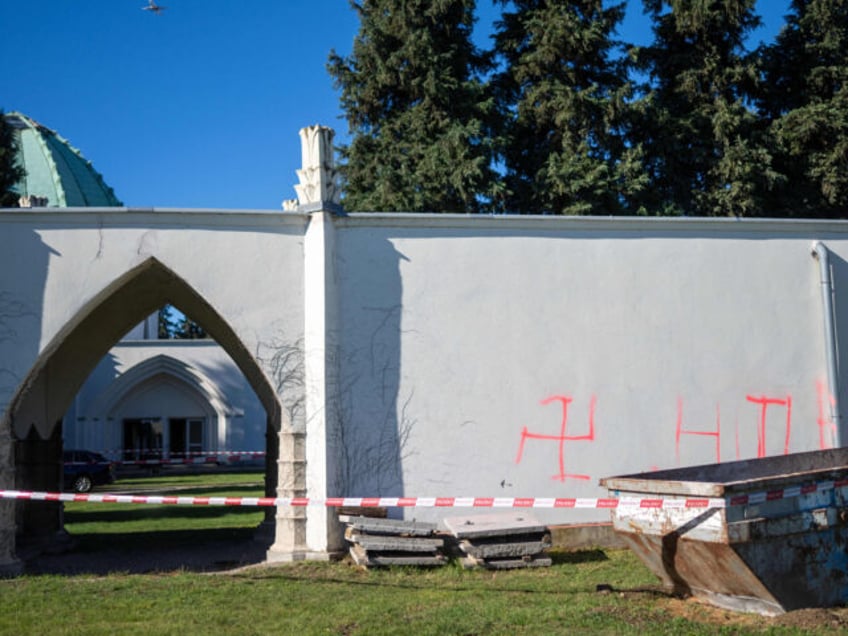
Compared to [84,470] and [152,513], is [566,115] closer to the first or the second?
[152,513]

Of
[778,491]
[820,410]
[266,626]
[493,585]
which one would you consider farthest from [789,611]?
[820,410]

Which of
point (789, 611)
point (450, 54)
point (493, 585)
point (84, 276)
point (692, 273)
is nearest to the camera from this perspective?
point (789, 611)

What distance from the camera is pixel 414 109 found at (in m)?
24.5

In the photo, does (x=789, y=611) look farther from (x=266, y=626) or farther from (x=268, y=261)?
(x=268, y=261)

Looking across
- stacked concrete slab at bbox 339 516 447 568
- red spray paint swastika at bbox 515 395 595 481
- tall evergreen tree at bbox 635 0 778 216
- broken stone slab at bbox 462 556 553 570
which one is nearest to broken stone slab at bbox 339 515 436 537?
stacked concrete slab at bbox 339 516 447 568

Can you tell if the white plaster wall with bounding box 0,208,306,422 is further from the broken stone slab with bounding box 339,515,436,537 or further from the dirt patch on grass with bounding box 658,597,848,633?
the dirt patch on grass with bounding box 658,597,848,633

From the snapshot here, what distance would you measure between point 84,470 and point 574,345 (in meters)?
18.6

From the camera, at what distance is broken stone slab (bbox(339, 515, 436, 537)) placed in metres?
10.5

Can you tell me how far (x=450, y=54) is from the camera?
24312mm

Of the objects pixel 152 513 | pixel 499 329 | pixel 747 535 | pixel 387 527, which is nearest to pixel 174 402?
pixel 152 513

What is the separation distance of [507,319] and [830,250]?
477cm

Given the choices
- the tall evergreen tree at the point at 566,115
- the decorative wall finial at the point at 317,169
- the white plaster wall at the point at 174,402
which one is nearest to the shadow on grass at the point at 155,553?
the decorative wall finial at the point at 317,169

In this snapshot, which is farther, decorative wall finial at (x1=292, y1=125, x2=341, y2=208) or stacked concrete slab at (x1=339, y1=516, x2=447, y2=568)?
decorative wall finial at (x1=292, y1=125, x2=341, y2=208)

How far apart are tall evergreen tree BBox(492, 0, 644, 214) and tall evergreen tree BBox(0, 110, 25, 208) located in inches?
567
